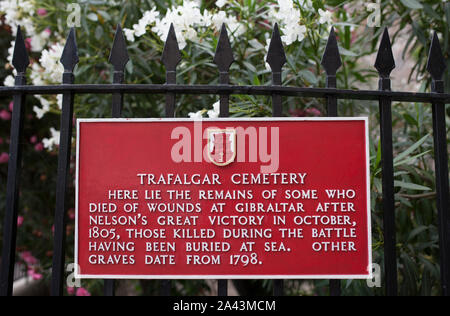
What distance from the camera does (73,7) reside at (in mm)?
2566

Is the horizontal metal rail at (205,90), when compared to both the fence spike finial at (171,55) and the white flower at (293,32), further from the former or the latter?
the white flower at (293,32)

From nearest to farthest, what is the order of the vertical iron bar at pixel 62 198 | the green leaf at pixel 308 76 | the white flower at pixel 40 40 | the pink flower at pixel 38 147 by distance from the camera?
the vertical iron bar at pixel 62 198, the green leaf at pixel 308 76, the white flower at pixel 40 40, the pink flower at pixel 38 147

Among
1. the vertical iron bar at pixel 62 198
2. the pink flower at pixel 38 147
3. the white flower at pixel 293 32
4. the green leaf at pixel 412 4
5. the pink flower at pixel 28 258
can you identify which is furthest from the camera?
the pink flower at pixel 28 258

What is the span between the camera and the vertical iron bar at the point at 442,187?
1.75 metres

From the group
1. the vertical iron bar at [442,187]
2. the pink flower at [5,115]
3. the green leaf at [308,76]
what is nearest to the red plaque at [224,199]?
the vertical iron bar at [442,187]

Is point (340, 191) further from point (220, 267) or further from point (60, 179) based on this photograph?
point (60, 179)

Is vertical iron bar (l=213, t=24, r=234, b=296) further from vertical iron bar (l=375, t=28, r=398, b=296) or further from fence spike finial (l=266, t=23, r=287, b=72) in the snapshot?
vertical iron bar (l=375, t=28, r=398, b=296)

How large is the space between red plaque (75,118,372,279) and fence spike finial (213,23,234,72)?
0.80 feet

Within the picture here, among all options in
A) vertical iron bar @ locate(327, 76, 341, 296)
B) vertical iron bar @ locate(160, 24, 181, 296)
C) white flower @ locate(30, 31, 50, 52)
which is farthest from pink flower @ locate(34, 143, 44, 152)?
vertical iron bar @ locate(327, 76, 341, 296)

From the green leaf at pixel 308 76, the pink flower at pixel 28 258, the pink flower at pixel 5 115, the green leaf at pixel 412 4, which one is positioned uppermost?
the green leaf at pixel 412 4

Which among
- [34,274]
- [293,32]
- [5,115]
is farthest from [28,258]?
[293,32]

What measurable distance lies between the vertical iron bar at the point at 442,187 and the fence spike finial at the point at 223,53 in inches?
35.6

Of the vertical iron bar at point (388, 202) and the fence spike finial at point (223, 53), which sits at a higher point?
the fence spike finial at point (223, 53)
